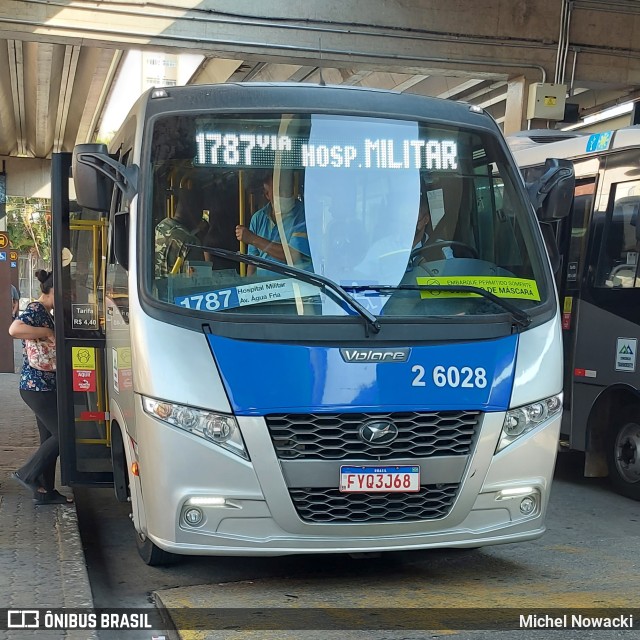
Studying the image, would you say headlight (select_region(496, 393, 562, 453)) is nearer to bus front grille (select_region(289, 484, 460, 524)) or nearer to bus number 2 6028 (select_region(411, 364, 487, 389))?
bus number 2 6028 (select_region(411, 364, 487, 389))

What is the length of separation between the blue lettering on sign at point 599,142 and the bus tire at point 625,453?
85.5 inches

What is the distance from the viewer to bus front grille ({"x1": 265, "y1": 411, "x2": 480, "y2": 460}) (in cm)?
480

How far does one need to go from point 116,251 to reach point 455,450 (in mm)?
2134

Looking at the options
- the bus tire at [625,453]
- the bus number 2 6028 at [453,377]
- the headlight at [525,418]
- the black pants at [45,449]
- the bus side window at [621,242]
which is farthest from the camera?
the bus tire at [625,453]

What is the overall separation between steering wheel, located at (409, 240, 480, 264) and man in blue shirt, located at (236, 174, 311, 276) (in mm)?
587

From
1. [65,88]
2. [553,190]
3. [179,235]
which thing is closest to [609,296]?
[553,190]

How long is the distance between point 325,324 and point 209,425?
76 centimetres

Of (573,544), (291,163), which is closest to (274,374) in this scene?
(291,163)

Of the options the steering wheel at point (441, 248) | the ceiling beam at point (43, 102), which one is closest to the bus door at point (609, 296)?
the steering wheel at point (441, 248)

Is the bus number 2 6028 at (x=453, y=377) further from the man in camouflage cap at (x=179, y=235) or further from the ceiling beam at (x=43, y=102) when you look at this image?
the ceiling beam at (x=43, y=102)

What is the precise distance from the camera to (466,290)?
527cm

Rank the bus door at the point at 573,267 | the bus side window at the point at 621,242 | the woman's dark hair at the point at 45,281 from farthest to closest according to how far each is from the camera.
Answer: the bus door at the point at 573,267 → the bus side window at the point at 621,242 → the woman's dark hair at the point at 45,281

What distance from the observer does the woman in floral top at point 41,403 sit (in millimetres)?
7215

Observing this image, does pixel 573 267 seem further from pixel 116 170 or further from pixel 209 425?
pixel 209 425
